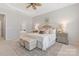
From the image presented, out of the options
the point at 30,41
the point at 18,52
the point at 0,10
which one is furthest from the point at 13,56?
the point at 0,10

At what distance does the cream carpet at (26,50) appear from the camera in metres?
1.83

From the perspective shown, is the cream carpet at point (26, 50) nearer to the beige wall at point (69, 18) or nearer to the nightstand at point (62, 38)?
the nightstand at point (62, 38)

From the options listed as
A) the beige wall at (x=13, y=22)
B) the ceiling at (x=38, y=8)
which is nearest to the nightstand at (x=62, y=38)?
the ceiling at (x=38, y=8)

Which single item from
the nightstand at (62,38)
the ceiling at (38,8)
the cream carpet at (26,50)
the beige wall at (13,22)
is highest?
the ceiling at (38,8)

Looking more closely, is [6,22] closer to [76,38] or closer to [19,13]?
[19,13]

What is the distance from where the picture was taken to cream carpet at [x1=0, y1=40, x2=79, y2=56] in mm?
1826

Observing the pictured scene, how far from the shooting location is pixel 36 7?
6.08 ft

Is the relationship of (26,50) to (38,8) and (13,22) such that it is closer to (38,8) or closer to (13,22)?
(13,22)

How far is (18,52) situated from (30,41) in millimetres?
332

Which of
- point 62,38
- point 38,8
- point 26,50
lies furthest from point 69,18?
point 26,50

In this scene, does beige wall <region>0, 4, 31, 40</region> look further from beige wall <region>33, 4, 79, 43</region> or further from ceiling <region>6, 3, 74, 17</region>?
beige wall <region>33, 4, 79, 43</region>

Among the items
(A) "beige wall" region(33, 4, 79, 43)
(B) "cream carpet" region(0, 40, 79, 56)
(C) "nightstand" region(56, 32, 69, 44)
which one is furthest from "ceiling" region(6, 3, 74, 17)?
(B) "cream carpet" region(0, 40, 79, 56)

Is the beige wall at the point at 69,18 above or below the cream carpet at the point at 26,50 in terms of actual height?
above

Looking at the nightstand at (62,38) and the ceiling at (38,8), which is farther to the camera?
the nightstand at (62,38)
